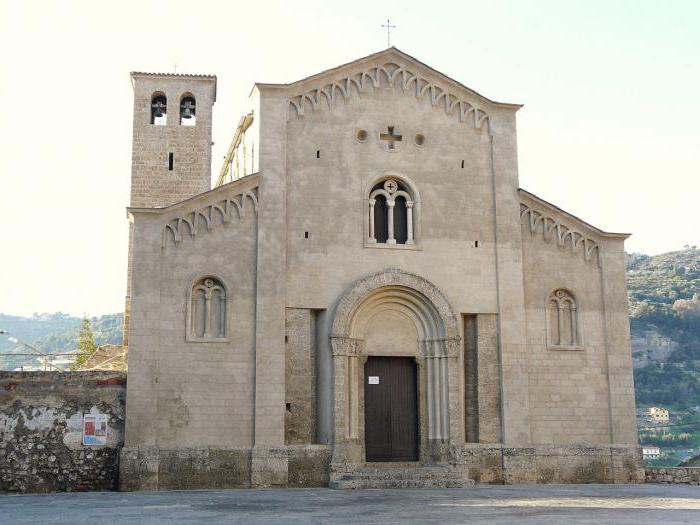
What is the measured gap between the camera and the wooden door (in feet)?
74.4

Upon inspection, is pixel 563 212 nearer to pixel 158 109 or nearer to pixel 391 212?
pixel 391 212

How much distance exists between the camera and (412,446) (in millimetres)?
22812

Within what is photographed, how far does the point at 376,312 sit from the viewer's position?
23141mm

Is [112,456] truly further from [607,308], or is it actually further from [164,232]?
[607,308]

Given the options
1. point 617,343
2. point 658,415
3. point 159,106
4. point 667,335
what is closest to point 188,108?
point 159,106

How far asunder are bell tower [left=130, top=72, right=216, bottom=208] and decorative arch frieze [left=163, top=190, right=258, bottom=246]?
785 cm

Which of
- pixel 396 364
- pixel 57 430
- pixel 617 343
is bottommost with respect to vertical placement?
pixel 57 430

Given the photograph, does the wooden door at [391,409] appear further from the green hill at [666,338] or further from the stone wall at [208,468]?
the green hill at [666,338]

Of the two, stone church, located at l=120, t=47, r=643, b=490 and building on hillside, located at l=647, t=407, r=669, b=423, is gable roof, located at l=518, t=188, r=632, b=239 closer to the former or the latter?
stone church, located at l=120, t=47, r=643, b=490

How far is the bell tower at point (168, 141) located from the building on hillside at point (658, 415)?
5617cm

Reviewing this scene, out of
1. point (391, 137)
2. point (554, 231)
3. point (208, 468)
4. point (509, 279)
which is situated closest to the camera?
point (208, 468)

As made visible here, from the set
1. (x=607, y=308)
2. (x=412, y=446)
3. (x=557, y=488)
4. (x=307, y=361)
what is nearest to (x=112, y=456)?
(x=307, y=361)

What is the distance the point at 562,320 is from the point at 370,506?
381 inches

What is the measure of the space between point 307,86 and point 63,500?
1215 centimetres
